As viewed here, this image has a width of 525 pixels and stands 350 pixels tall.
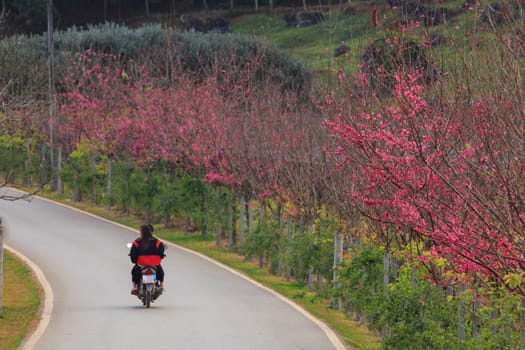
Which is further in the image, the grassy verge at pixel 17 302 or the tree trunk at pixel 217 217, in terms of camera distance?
the tree trunk at pixel 217 217

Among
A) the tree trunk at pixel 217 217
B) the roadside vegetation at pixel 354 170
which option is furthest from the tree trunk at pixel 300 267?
the tree trunk at pixel 217 217

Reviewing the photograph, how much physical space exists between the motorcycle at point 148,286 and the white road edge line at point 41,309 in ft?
5.50

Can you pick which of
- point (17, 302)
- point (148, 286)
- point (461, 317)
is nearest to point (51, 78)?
point (17, 302)

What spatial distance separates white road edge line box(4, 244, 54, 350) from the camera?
1842 centimetres

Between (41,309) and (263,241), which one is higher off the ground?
(263,241)

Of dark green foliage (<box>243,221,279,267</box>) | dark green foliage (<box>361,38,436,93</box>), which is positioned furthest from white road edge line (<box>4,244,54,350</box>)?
dark green foliage (<box>361,38,436,93</box>)

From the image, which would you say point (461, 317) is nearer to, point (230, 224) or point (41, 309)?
point (41, 309)

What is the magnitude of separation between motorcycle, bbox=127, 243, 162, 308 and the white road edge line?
1676 millimetres

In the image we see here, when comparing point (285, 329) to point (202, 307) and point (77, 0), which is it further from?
point (77, 0)

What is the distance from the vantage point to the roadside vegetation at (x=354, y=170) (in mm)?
11898

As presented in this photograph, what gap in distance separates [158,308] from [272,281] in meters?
6.20

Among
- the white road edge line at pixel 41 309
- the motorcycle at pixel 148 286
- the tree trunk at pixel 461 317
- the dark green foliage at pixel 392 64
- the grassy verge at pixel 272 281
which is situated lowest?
the grassy verge at pixel 272 281

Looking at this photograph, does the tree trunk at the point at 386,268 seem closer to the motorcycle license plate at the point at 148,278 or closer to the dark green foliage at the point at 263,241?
the motorcycle license plate at the point at 148,278

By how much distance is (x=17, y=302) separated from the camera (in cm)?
2402
